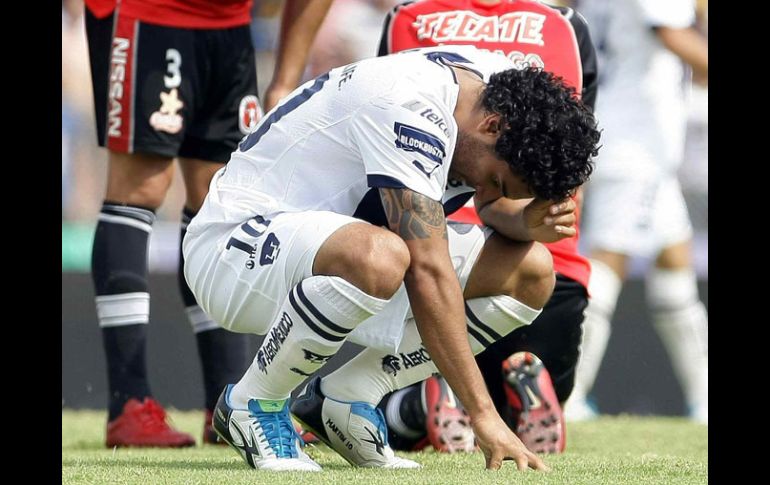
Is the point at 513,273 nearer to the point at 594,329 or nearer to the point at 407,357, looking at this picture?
the point at 407,357

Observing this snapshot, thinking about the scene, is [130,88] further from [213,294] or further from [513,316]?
[513,316]

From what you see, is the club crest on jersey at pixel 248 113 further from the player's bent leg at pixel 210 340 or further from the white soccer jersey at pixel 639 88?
the white soccer jersey at pixel 639 88

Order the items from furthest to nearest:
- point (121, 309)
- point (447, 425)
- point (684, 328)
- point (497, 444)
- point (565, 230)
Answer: point (684, 328)
point (121, 309)
point (447, 425)
point (565, 230)
point (497, 444)

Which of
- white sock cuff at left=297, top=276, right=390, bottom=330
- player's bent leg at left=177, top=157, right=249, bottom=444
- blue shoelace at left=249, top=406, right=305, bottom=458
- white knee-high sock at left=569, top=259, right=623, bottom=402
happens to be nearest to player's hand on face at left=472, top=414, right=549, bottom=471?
white sock cuff at left=297, top=276, right=390, bottom=330

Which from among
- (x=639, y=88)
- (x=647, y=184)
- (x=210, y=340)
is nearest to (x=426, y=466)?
(x=210, y=340)

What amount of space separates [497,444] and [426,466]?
428mm

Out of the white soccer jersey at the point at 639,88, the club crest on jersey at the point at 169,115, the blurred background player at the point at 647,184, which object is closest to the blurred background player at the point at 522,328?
the club crest on jersey at the point at 169,115

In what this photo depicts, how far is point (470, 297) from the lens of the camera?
130 inches

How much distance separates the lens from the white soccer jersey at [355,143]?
2.85 m

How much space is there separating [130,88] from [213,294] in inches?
45.2

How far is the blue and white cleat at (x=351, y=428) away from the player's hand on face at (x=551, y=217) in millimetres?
590

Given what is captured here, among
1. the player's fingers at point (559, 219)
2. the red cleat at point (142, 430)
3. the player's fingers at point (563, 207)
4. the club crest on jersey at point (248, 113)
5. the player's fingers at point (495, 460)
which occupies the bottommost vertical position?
the red cleat at point (142, 430)

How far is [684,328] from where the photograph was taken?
5742mm
